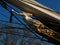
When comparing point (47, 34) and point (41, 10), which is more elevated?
point (41, 10)

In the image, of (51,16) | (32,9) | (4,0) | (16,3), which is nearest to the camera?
(51,16)

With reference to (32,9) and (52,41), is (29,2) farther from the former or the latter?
(52,41)

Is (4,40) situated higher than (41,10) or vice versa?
(41,10)

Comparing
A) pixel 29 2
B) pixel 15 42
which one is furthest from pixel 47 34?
pixel 15 42

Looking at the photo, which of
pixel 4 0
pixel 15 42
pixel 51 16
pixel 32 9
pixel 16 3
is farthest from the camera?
pixel 15 42

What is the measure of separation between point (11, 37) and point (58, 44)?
28.2 ft

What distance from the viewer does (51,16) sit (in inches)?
161

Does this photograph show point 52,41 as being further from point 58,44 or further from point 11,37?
point 11,37

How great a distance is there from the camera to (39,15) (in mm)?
4277

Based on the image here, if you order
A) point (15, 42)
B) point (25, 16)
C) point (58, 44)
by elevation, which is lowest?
Answer: point (15, 42)

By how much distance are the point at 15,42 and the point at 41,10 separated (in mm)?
8013

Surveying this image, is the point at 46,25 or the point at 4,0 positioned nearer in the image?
the point at 46,25

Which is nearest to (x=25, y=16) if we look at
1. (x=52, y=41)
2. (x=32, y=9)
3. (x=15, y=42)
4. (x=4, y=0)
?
(x=32, y=9)

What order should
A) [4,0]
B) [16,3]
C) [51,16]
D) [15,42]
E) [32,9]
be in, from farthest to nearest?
[15,42]
[4,0]
[16,3]
[32,9]
[51,16]
